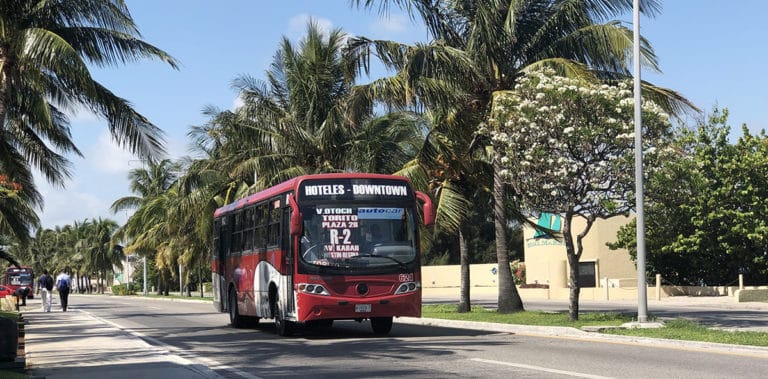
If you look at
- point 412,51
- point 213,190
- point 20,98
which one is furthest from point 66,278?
point 412,51

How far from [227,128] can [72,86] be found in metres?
15.4

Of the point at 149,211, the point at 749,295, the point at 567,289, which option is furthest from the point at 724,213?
the point at 149,211

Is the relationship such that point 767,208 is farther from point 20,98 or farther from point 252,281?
point 20,98

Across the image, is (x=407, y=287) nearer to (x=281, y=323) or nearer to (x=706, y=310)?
(x=281, y=323)

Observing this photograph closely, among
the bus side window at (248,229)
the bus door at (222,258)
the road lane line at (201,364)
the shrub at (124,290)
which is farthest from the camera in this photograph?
the shrub at (124,290)

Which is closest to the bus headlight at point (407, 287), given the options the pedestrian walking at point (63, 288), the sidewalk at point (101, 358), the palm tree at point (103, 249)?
the sidewalk at point (101, 358)

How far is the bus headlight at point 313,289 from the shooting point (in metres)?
17.7

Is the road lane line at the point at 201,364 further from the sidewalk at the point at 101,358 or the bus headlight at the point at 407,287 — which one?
the bus headlight at the point at 407,287

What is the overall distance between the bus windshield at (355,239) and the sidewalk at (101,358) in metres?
3.54

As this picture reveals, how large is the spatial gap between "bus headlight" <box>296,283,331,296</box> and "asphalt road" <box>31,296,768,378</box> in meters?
0.93

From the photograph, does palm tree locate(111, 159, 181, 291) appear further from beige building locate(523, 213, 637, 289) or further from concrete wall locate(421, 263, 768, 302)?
beige building locate(523, 213, 637, 289)

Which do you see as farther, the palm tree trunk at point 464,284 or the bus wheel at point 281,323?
the palm tree trunk at point 464,284

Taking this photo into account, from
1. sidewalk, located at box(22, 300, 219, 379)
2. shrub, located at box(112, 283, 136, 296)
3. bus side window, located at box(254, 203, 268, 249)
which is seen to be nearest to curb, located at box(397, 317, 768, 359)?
bus side window, located at box(254, 203, 268, 249)

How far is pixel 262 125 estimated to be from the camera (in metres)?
33.9
